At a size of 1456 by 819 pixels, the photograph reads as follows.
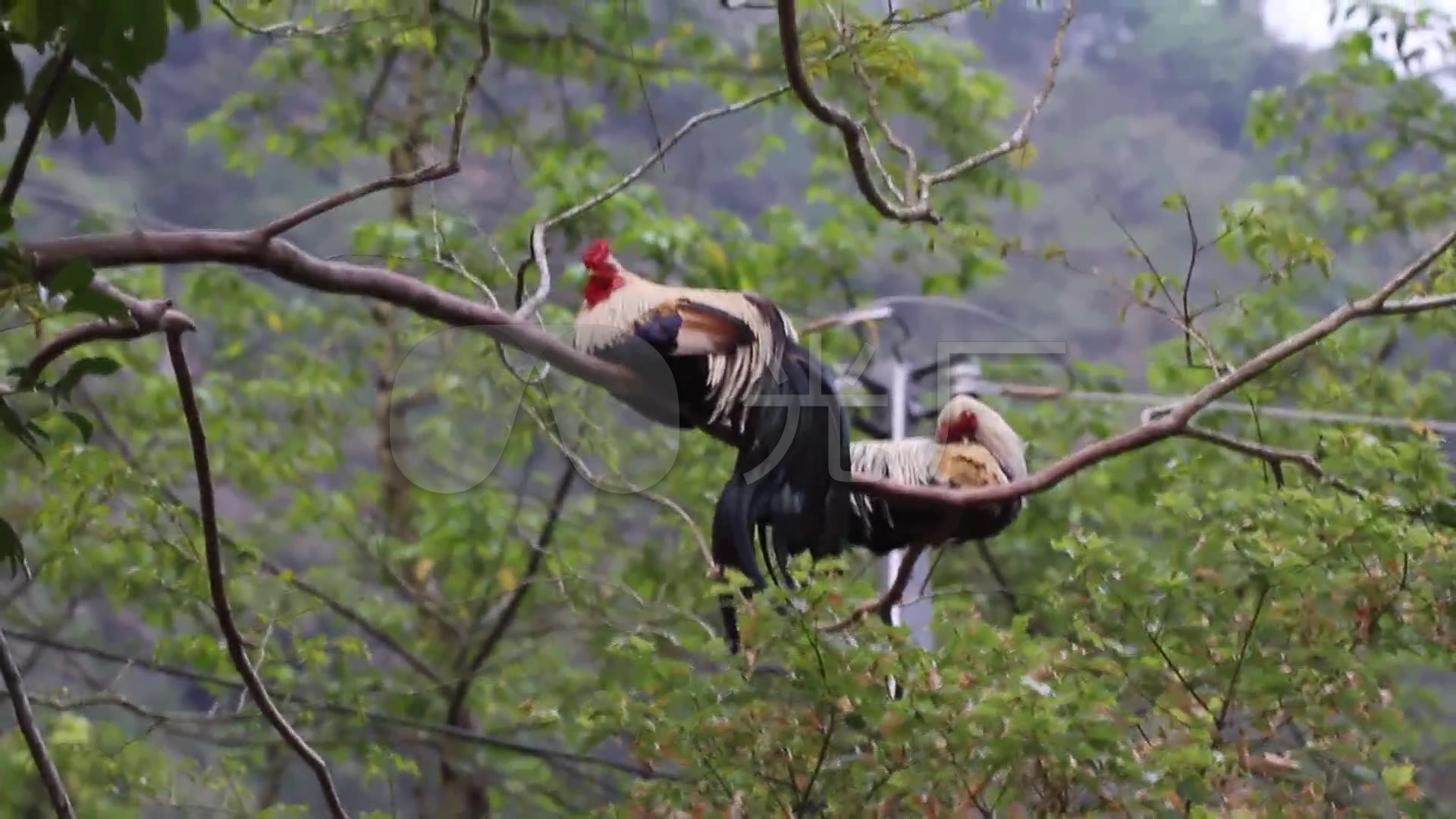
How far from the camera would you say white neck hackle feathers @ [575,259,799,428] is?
4.58 feet

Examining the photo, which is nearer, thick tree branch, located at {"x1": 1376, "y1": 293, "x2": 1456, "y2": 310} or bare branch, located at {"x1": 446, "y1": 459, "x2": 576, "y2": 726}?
thick tree branch, located at {"x1": 1376, "y1": 293, "x2": 1456, "y2": 310}

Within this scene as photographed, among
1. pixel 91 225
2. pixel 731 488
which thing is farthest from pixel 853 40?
pixel 91 225

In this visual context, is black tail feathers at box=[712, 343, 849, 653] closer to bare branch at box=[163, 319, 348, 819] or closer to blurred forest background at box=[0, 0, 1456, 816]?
blurred forest background at box=[0, 0, 1456, 816]

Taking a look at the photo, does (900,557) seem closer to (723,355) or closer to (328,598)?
(723,355)

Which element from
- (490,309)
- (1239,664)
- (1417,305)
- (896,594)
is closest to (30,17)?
(490,309)

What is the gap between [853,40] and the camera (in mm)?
1376

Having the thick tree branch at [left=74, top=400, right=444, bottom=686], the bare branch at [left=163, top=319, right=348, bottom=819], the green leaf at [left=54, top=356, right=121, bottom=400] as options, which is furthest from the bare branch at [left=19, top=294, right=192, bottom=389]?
the thick tree branch at [left=74, top=400, right=444, bottom=686]

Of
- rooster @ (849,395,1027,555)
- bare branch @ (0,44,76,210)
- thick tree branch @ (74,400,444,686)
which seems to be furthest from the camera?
thick tree branch @ (74,400,444,686)

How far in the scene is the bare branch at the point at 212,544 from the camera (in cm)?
105

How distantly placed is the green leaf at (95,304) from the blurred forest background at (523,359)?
79cm

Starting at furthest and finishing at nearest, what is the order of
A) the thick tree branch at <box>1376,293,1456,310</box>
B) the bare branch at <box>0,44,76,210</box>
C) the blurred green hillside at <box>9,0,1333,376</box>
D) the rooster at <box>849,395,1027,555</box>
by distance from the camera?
the blurred green hillside at <box>9,0,1333,376</box>, the rooster at <box>849,395,1027,555</box>, the thick tree branch at <box>1376,293,1456,310</box>, the bare branch at <box>0,44,76,210</box>

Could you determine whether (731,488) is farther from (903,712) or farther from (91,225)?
(91,225)

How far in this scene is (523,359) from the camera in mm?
1415

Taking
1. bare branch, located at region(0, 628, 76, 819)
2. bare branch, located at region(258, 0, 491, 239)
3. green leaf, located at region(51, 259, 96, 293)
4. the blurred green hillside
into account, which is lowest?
bare branch, located at region(0, 628, 76, 819)
